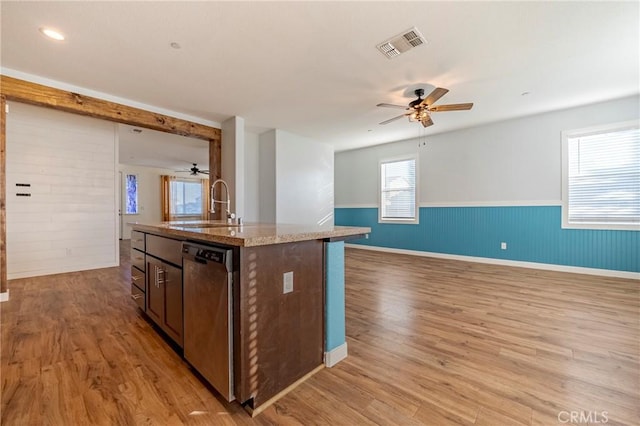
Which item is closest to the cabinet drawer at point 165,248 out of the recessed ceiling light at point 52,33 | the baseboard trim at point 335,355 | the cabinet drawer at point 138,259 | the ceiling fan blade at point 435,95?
the cabinet drawer at point 138,259

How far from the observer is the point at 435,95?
3244mm

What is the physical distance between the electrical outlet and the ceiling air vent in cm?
232

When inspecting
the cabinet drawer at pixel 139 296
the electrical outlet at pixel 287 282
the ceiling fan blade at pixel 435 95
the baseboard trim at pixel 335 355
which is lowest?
the baseboard trim at pixel 335 355

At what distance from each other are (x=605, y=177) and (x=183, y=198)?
11.3 meters

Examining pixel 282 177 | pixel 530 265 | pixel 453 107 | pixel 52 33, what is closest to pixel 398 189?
pixel 282 177

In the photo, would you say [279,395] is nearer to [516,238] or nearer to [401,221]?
[516,238]

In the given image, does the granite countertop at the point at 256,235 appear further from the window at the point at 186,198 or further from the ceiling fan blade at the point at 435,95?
the window at the point at 186,198

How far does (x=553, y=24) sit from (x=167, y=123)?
4.80 metres

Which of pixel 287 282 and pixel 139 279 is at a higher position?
pixel 287 282

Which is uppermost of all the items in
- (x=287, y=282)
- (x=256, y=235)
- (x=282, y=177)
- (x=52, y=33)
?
(x=52, y=33)

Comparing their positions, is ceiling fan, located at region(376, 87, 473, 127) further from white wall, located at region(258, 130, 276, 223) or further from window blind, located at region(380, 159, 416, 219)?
white wall, located at region(258, 130, 276, 223)

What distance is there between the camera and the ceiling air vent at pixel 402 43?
2443mm

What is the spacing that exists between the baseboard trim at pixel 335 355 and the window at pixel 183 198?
28.2ft

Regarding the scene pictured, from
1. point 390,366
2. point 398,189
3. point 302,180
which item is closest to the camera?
point 390,366
